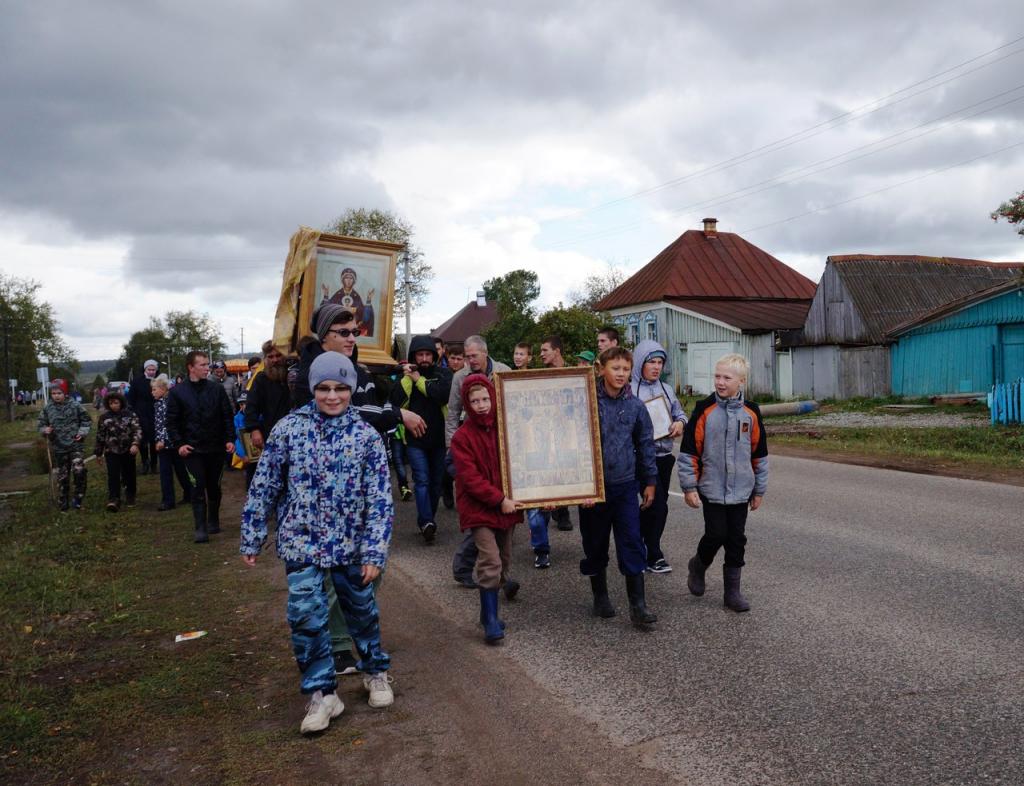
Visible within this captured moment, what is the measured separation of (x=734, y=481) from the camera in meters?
5.79

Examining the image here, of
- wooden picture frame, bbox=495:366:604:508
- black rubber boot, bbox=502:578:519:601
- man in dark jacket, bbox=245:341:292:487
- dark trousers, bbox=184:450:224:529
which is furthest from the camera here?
dark trousers, bbox=184:450:224:529

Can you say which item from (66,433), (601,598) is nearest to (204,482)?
(66,433)

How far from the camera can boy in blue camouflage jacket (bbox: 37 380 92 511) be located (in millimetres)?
12086

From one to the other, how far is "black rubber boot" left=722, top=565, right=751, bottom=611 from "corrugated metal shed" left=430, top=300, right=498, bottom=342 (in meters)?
71.3

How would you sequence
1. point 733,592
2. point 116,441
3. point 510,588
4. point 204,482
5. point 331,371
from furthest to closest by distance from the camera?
1. point 116,441
2. point 204,482
3. point 510,588
4. point 733,592
5. point 331,371

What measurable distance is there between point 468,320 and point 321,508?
75.6m

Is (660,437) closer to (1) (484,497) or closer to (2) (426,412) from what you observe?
(1) (484,497)

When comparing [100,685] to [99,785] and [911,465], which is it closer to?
[99,785]

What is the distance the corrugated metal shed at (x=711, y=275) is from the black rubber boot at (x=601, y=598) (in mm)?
37312

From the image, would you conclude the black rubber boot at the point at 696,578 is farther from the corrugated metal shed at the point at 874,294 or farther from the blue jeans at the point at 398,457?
the corrugated metal shed at the point at 874,294

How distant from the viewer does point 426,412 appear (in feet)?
29.2

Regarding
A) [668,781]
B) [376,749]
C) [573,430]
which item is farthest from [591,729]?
[573,430]

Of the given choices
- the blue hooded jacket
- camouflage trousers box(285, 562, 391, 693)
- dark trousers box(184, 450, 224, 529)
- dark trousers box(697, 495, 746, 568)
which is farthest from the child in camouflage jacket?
dark trousers box(697, 495, 746, 568)

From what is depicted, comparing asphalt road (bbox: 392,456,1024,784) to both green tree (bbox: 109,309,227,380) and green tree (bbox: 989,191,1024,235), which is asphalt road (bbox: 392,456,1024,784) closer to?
green tree (bbox: 989,191,1024,235)
